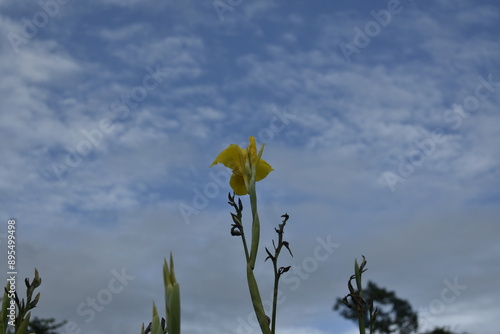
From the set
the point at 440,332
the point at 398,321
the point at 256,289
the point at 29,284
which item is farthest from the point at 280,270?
the point at 398,321

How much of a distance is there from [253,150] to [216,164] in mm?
193

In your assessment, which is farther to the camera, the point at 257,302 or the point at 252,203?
the point at 252,203

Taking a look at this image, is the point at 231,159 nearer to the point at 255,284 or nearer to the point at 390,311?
the point at 255,284

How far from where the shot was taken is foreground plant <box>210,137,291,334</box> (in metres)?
1.99

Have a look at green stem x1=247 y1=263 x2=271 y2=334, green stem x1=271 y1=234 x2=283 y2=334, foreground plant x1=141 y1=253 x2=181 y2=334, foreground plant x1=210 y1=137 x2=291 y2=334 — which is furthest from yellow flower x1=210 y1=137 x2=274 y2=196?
foreground plant x1=141 y1=253 x2=181 y2=334

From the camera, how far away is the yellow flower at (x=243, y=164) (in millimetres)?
2383

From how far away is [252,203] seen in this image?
7.45 ft

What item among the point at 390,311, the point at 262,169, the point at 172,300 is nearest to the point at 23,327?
the point at 172,300

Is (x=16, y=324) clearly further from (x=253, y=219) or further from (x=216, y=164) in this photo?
(x=216, y=164)

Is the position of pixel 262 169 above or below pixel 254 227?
above

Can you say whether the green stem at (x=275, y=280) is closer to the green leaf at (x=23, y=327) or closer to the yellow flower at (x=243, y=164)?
the yellow flower at (x=243, y=164)

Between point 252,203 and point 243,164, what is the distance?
0.74 ft

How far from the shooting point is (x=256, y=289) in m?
2.03

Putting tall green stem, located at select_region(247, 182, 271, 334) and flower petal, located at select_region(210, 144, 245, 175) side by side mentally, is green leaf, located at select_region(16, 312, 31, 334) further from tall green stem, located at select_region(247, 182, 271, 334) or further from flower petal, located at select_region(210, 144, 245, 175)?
flower petal, located at select_region(210, 144, 245, 175)
